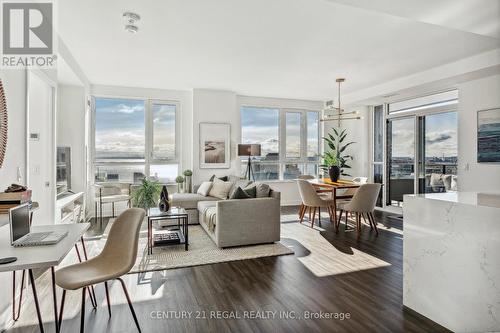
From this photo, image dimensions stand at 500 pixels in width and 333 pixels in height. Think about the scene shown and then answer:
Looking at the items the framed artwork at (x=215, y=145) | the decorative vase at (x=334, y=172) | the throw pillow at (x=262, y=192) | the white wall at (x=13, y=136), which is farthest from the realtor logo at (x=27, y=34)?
the decorative vase at (x=334, y=172)

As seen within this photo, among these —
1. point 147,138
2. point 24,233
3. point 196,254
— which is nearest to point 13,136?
point 24,233

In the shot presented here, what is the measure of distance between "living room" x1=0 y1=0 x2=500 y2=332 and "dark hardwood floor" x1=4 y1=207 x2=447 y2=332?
2 centimetres

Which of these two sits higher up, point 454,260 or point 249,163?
point 249,163

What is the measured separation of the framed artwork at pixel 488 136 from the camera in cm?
463

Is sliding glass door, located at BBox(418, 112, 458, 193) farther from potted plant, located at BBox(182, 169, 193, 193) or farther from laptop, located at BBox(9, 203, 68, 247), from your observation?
laptop, located at BBox(9, 203, 68, 247)

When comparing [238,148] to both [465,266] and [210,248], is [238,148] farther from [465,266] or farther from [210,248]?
[465,266]

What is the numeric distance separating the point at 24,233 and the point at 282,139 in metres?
6.53

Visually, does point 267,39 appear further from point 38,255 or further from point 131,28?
point 38,255

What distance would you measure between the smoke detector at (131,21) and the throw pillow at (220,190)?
3165 millimetres

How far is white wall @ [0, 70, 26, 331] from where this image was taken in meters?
2.52

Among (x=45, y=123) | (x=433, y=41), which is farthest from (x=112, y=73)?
(x=433, y=41)

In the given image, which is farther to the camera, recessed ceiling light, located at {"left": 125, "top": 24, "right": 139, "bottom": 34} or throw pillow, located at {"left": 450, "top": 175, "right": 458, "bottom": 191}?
throw pillow, located at {"left": 450, "top": 175, "right": 458, "bottom": 191}

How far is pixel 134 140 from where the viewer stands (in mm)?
6816

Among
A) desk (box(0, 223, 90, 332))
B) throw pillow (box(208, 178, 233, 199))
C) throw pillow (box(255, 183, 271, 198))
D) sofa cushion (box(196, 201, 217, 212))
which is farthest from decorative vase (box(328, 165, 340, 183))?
desk (box(0, 223, 90, 332))
